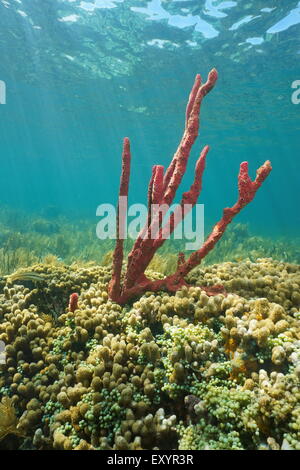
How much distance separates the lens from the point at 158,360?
3.19 m

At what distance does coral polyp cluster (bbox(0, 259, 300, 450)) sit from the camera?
2457 mm

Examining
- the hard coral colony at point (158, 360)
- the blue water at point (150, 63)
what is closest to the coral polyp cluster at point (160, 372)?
the hard coral colony at point (158, 360)

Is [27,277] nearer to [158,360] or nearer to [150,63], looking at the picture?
[158,360]

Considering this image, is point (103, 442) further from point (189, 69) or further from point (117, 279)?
point (189, 69)

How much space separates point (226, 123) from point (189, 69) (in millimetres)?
12941

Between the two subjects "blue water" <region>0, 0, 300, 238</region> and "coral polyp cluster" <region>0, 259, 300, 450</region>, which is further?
"blue water" <region>0, 0, 300, 238</region>

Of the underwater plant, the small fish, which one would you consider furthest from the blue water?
the small fish

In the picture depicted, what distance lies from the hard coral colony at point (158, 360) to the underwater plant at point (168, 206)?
20mm

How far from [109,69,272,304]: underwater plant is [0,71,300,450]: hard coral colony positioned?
0.02m

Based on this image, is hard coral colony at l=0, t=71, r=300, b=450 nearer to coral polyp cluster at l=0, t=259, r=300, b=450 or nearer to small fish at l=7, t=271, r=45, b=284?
coral polyp cluster at l=0, t=259, r=300, b=450
